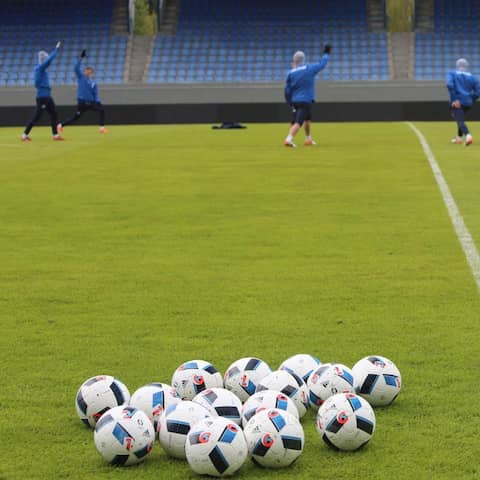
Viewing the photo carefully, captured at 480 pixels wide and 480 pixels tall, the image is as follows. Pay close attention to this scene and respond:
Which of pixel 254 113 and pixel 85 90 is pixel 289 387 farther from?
pixel 254 113

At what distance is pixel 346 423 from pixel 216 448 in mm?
701

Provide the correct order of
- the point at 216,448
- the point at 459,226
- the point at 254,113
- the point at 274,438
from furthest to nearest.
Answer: the point at 254,113, the point at 459,226, the point at 274,438, the point at 216,448

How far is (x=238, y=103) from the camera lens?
148ft

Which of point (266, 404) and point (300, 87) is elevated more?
point (266, 404)

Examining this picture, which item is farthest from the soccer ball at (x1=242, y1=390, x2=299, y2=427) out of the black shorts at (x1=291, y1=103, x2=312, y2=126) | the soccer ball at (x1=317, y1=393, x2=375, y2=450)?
the black shorts at (x1=291, y1=103, x2=312, y2=126)

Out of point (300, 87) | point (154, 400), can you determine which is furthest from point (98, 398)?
point (300, 87)

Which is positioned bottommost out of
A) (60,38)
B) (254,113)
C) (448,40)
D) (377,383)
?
(254,113)

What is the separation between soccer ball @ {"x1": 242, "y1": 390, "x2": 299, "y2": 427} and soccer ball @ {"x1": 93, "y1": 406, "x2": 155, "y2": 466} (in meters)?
0.44

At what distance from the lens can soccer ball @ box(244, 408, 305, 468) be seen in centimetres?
465

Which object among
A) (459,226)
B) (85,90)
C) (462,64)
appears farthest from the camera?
(85,90)

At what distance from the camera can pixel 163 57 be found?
5047 centimetres

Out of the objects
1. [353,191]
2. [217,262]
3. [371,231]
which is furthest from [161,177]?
[217,262]

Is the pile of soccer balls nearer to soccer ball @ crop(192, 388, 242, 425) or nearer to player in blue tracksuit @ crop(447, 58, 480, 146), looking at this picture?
soccer ball @ crop(192, 388, 242, 425)

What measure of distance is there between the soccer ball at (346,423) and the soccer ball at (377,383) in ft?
2.08
